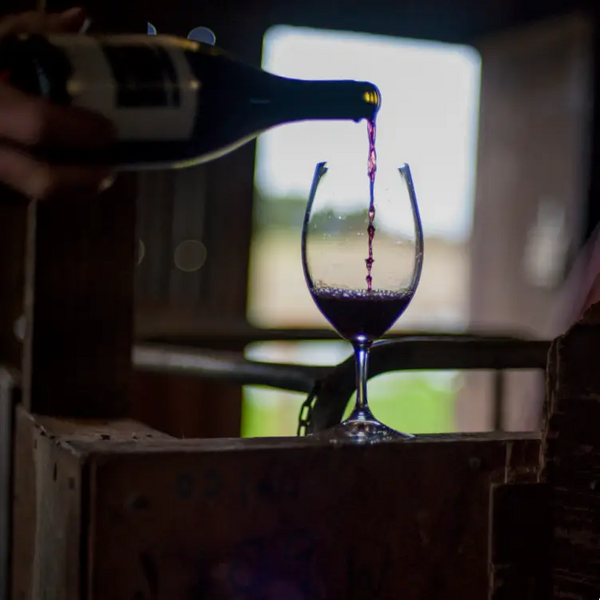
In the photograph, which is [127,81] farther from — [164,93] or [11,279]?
[11,279]

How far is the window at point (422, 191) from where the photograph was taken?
394 cm

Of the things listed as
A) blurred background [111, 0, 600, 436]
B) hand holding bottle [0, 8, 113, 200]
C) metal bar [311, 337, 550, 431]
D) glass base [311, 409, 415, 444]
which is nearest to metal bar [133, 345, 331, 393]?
metal bar [311, 337, 550, 431]

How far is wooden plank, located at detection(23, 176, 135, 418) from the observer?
83 centimetres

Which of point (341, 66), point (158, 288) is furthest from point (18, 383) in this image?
point (341, 66)

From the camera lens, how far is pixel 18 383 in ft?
2.98

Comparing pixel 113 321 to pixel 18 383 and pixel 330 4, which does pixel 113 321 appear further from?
pixel 330 4

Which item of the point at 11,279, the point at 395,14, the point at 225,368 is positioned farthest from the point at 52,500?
the point at 395,14

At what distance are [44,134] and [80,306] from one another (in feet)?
0.68

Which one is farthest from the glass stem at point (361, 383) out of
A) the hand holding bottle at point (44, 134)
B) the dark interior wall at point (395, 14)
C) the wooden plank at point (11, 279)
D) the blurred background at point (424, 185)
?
the dark interior wall at point (395, 14)

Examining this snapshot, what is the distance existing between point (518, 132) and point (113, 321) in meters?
3.66

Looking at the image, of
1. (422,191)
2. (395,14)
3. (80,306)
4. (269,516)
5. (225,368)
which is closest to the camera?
(269,516)

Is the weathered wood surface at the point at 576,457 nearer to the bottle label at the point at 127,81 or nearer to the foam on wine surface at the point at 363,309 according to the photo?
the foam on wine surface at the point at 363,309

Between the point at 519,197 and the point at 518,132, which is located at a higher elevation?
the point at 518,132

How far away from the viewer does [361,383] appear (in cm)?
74
